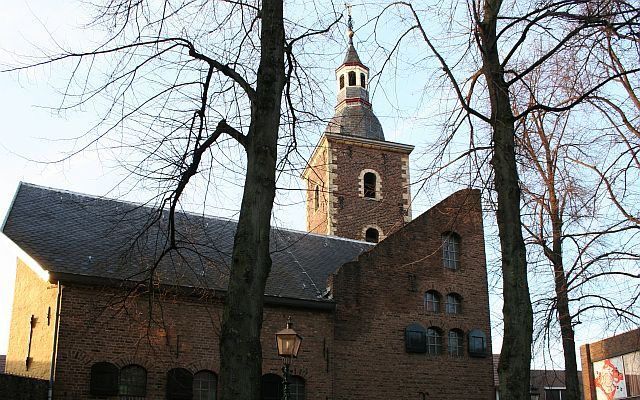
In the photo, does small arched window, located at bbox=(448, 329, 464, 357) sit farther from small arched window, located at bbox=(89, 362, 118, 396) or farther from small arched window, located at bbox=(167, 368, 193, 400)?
small arched window, located at bbox=(89, 362, 118, 396)

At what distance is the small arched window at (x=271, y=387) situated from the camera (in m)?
17.3

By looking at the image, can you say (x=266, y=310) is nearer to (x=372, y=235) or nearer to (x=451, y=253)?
(x=451, y=253)

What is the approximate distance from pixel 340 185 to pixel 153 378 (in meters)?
14.5

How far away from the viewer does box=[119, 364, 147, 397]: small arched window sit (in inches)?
617

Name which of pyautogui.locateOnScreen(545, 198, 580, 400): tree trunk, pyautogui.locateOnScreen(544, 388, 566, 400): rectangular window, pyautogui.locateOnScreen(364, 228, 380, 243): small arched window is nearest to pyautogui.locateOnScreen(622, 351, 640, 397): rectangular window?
pyautogui.locateOnScreen(364, 228, 380, 243): small arched window

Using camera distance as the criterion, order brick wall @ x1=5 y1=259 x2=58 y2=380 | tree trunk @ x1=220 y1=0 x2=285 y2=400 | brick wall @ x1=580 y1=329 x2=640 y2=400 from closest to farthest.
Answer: tree trunk @ x1=220 y1=0 x2=285 y2=400, brick wall @ x1=5 y1=259 x2=58 y2=380, brick wall @ x1=580 y1=329 x2=640 y2=400

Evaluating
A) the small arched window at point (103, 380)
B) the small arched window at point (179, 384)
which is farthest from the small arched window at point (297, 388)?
the small arched window at point (103, 380)

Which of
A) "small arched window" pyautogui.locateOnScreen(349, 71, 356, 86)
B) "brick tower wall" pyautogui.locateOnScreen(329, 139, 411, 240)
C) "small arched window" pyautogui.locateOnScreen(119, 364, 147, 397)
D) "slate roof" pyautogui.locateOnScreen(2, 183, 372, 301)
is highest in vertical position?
"small arched window" pyautogui.locateOnScreen(349, 71, 356, 86)

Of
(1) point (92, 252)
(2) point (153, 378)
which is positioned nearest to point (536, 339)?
(2) point (153, 378)

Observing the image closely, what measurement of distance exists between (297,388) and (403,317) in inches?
148

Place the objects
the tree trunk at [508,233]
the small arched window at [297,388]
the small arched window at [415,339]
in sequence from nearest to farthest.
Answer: the tree trunk at [508,233]
the small arched window at [297,388]
the small arched window at [415,339]

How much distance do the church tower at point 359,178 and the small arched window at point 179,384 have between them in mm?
11134

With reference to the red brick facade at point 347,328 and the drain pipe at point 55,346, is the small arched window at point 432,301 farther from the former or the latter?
the drain pipe at point 55,346

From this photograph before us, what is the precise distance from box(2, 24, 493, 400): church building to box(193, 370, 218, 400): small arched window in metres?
0.03
